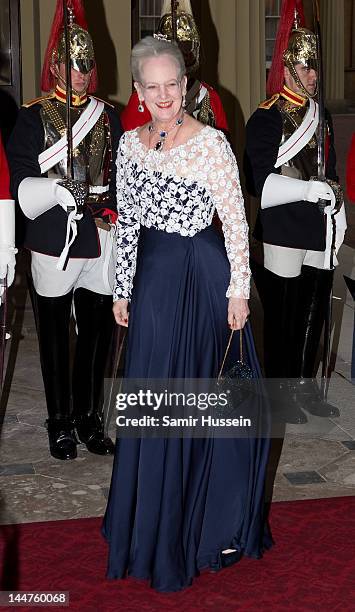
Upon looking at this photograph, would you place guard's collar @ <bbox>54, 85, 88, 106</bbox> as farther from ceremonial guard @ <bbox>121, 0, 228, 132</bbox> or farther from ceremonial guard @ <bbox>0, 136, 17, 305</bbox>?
ceremonial guard @ <bbox>0, 136, 17, 305</bbox>

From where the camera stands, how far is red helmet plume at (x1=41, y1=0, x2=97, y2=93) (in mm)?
4344

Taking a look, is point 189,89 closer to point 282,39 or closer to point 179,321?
point 282,39

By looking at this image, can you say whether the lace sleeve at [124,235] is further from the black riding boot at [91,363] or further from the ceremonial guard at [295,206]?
the ceremonial guard at [295,206]

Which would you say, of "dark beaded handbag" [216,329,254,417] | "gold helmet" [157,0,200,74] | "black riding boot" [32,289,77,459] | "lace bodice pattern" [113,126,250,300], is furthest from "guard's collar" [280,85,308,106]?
"dark beaded handbag" [216,329,254,417]

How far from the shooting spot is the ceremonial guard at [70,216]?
4.24 m

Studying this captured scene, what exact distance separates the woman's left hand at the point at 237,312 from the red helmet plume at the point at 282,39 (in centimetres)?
160

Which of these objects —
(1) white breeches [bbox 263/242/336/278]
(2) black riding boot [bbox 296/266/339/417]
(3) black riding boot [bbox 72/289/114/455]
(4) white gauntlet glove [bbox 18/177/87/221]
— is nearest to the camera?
(4) white gauntlet glove [bbox 18/177/87/221]

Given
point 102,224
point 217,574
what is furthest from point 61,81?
point 217,574

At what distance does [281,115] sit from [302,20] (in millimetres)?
466

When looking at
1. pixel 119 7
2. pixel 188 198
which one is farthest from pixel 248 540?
pixel 119 7

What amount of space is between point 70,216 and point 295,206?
109 centimetres

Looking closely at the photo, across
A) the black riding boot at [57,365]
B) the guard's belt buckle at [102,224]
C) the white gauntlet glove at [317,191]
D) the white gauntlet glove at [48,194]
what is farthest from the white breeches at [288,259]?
the white gauntlet glove at [48,194]

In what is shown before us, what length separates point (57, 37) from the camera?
4.32 meters

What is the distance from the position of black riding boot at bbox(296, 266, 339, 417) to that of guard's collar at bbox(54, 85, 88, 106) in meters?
1.29
